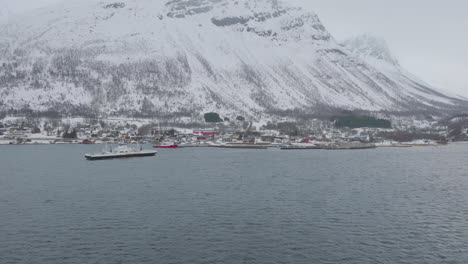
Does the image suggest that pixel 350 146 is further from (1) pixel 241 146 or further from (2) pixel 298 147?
(1) pixel 241 146

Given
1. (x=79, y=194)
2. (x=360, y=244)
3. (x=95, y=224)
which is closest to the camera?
(x=360, y=244)

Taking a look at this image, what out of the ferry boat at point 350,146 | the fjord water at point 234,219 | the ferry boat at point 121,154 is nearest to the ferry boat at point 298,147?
the ferry boat at point 350,146

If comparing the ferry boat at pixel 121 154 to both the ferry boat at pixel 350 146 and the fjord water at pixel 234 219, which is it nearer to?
the fjord water at pixel 234 219

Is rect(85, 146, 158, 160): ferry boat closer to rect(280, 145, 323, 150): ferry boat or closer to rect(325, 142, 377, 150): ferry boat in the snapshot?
rect(280, 145, 323, 150): ferry boat

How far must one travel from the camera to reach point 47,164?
102250 millimetres

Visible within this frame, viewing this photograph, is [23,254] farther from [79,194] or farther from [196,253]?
[79,194]

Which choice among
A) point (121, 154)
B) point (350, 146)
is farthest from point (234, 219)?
point (350, 146)

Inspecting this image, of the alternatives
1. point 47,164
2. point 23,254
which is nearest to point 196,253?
point 23,254

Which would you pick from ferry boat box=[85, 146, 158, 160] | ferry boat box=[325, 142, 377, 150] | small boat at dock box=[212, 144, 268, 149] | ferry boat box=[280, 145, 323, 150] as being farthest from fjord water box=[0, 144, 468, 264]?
ferry boat box=[325, 142, 377, 150]

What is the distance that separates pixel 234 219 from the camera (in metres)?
44.9

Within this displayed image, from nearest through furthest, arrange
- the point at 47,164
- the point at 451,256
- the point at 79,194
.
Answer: the point at 451,256, the point at 79,194, the point at 47,164

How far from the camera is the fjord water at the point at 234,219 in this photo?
34.4 metres

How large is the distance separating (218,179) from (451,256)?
148 feet

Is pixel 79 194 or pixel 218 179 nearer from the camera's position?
pixel 79 194
